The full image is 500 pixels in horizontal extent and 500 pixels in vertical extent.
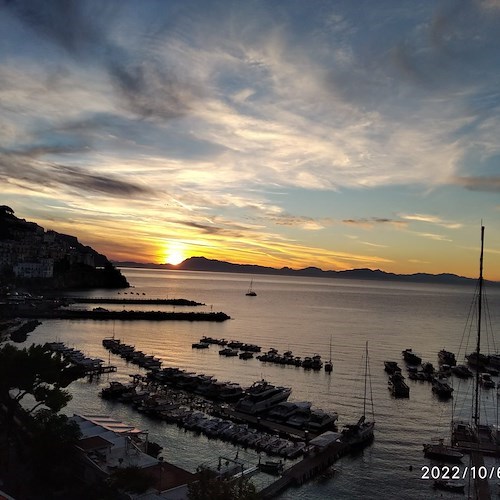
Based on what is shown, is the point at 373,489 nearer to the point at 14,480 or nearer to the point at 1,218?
the point at 14,480

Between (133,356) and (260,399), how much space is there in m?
22.4

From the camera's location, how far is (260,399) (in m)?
39.2

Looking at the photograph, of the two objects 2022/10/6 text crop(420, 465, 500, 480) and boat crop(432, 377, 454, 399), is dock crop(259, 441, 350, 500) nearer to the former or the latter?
2022/10/6 text crop(420, 465, 500, 480)

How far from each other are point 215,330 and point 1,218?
128125mm

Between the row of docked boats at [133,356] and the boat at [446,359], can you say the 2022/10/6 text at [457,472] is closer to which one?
the row of docked boats at [133,356]

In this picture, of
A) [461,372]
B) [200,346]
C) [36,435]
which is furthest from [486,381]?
[36,435]

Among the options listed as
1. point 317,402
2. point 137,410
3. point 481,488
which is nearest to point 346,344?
point 317,402

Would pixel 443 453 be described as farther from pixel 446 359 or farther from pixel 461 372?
pixel 446 359

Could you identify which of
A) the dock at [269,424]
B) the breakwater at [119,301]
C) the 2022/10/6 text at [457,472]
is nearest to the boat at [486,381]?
the 2022/10/6 text at [457,472]

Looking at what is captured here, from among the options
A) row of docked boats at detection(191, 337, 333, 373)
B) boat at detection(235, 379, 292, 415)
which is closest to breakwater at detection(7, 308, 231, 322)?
row of docked boats at detection(191, 337, 333, 373)

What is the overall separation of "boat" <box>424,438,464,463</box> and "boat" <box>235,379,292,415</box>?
13026 millimetres

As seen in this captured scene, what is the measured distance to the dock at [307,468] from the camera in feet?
80.2

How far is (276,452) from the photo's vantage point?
97.1 feet

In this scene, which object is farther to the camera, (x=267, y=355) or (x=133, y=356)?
(x=267, y=355)
